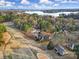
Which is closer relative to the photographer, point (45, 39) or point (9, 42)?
point (9, 42)

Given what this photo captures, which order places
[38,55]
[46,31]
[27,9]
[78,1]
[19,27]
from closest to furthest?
[38,55] < [46,31] < [19,27] < [78,1] < [27,9]

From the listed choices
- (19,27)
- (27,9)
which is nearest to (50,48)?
(19,27)

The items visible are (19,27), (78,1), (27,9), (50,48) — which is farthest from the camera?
(27,9)

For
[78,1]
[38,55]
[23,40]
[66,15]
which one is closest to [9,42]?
[23,40]

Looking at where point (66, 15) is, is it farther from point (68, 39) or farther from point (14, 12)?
point (68, 39)

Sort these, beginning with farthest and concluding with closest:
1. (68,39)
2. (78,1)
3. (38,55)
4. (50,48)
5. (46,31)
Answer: (78,1)
(46,31)
(68,39)
(50,48)
(38,55)

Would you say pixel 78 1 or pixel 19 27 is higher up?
pixel 78 1

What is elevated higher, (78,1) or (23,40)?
(78,1)

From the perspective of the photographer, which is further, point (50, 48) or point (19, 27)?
point (19, 27)

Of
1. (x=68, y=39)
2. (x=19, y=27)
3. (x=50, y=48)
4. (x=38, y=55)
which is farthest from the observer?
(x=19, y=27)

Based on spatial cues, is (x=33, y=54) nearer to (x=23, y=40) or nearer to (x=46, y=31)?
(x=23, y=40)
